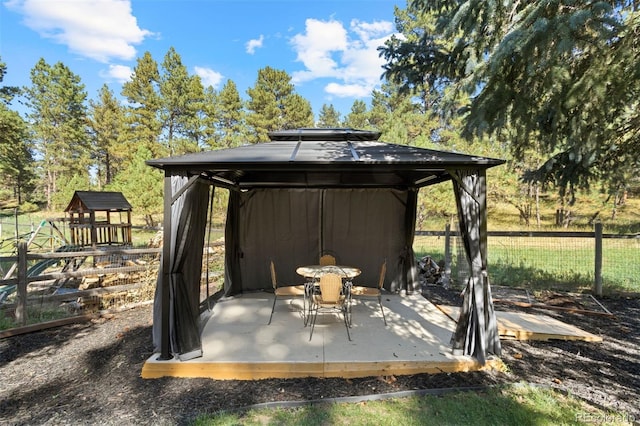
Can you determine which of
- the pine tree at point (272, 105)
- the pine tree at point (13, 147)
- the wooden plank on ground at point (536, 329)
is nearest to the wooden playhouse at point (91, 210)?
the pine tree at point (13, 147)

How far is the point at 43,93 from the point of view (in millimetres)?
21859

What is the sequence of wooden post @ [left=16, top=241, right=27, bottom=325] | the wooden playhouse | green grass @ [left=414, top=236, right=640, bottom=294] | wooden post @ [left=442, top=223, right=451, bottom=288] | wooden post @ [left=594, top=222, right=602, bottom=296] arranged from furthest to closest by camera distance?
1. the wooden playhouse
2. wooden post @ [left=442, top=223, right=451, bottom=288]
3. green grass @ [left=414, top=236, right=640, bottom=294]
4. wooden post @ [left=594, top=222, right=602, bottom=296]
5. wooden post @ [left=16, top=241, right=27, bottom=325]

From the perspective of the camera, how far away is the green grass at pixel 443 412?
2.38 metres

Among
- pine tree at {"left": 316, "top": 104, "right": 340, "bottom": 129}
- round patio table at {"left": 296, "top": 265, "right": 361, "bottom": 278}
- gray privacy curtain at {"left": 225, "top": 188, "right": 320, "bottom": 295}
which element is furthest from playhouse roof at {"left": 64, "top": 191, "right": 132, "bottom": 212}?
pine tree at {"left": 316, "top": 104, "right": 340, "bottom": 129}

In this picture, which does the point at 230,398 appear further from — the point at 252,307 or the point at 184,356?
the point at 252,307

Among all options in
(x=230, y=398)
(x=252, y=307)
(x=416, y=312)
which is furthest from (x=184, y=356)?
(x=416, y=312)

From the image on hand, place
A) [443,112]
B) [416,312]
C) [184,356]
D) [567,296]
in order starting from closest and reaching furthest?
[184,356] → [443,112] → [416,312] → [567,296]

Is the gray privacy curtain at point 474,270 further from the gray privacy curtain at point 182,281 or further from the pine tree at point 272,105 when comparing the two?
the pine tree at point 272,105

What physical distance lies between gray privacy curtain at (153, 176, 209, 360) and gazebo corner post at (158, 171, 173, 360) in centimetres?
2

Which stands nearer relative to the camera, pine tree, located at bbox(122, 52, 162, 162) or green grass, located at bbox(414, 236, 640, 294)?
green grass, located at bbox(414, 236, 640, 294)

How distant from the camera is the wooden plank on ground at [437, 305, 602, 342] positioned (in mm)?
4008

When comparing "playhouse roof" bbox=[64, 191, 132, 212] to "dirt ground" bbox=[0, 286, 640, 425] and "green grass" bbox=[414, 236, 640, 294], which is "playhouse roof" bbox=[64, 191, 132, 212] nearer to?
"dirt ground" bbox=[0, 286, 640, 425]

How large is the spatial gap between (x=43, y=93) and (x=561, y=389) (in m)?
29.3

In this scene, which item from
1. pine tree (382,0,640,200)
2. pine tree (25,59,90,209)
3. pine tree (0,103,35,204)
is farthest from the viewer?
pine tree (25,59,90,209)
